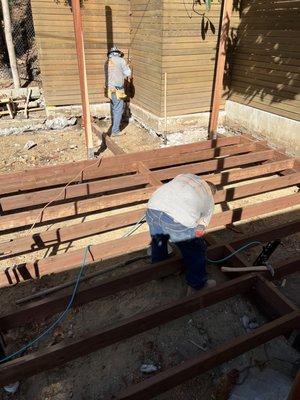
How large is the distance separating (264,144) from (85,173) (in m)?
3.82

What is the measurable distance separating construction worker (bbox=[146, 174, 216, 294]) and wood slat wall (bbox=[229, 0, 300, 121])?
15.7ft

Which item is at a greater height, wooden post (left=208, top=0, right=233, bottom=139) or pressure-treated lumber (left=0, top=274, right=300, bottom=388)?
wooden post (left=208, top=0, right=233, bottom=139)

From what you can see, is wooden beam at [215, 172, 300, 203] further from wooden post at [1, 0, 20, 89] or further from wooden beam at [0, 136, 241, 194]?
wooden post at [1, 0, 20, 89]

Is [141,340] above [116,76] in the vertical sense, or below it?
below

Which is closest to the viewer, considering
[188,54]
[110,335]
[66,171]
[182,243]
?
[110,335]

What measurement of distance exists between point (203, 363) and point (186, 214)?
1.29 m

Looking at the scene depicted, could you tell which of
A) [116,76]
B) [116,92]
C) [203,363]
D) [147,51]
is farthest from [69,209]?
[147,51]

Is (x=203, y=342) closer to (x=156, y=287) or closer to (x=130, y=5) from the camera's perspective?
(x=156, y=287)

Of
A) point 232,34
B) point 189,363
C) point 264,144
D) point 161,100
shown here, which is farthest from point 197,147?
point 189,363

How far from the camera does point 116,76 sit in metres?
8.27

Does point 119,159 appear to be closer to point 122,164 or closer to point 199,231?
point 122,164

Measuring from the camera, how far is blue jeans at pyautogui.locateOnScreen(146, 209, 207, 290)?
3.19 meters

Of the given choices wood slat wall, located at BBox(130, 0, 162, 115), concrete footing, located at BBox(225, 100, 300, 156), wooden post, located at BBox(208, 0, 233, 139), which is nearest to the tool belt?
wood slat wall, located at BBox(130, 0, 162, 115)

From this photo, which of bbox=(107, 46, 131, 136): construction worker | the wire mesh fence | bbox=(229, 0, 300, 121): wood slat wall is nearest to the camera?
bbox=(229, 0, 300, 121): wood slat wall
